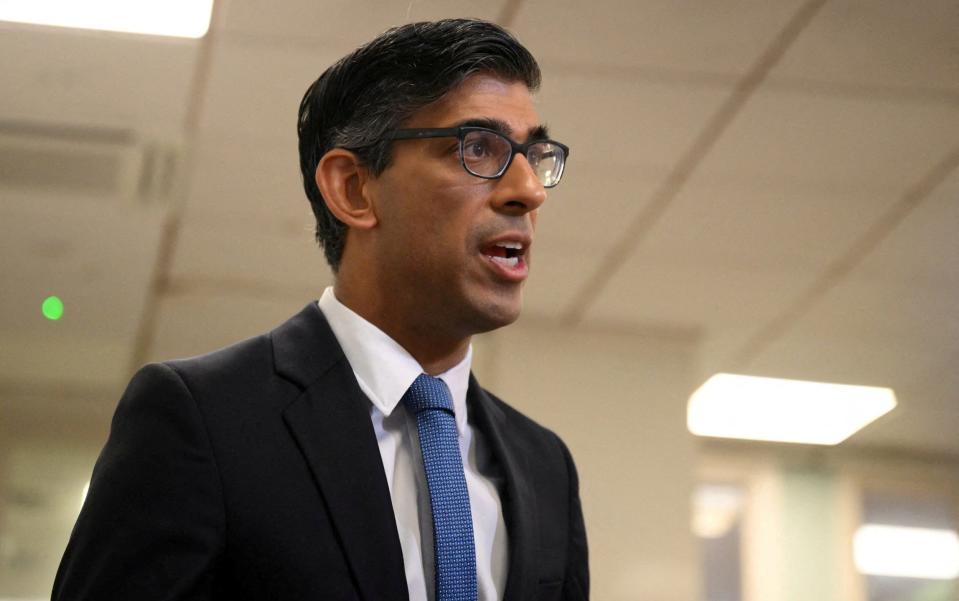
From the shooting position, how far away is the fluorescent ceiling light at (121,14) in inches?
118

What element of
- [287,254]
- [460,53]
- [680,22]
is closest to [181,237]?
[287,254]

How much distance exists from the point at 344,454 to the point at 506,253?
291 mm

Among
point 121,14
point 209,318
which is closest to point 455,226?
point 121,14

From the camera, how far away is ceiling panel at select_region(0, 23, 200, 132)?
3.15m

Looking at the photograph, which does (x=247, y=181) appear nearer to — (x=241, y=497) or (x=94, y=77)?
(x=94, y=77)

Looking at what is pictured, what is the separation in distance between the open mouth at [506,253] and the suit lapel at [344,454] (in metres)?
0.19

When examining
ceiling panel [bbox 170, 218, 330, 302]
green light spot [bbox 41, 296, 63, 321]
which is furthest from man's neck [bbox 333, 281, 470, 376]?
green light spot [bbox 41, 296, 63, 321]

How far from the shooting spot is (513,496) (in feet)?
4.31

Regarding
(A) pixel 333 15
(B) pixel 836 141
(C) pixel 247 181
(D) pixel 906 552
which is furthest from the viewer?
(D) pixel 906 552

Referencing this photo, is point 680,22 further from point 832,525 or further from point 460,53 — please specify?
point 832,525

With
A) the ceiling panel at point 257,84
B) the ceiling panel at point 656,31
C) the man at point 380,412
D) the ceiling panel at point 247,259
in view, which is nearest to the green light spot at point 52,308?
the ceiling panel at point 247,259

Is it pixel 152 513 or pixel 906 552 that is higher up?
pixel 906 552

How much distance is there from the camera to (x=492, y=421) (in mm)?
1413

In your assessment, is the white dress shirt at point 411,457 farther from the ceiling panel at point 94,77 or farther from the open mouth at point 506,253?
the ceiling panel at point 94,77
